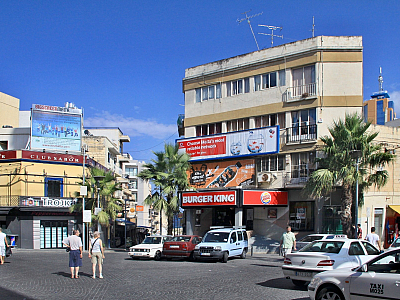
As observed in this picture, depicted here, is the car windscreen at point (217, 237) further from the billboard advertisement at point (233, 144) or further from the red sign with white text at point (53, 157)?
the red sign with white text at point (53, 157)

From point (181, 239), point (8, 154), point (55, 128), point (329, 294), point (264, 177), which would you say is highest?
point (55, 128)

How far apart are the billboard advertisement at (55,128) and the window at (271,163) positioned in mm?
20141

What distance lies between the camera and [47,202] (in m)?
40.1

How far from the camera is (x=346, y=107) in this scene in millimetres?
31375

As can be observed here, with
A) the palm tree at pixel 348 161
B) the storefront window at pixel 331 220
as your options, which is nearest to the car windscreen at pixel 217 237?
the palm tree at pixel 348 161

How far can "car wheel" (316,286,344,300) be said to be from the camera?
352 inches

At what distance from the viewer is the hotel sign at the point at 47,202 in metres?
39.0

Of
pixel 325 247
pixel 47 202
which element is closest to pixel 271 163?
pixel 47 202

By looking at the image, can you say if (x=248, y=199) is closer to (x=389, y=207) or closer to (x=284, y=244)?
(x=389, y=207)

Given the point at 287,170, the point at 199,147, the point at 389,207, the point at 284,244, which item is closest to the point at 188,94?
the point at 199,147

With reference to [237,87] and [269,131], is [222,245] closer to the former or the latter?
[269,131]

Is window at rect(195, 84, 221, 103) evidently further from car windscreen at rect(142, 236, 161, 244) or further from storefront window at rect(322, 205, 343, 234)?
car windscreen at rect(142, 236, 161, 244)

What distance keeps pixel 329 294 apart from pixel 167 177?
2566cm

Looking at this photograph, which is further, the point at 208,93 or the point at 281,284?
the point at 208,93
